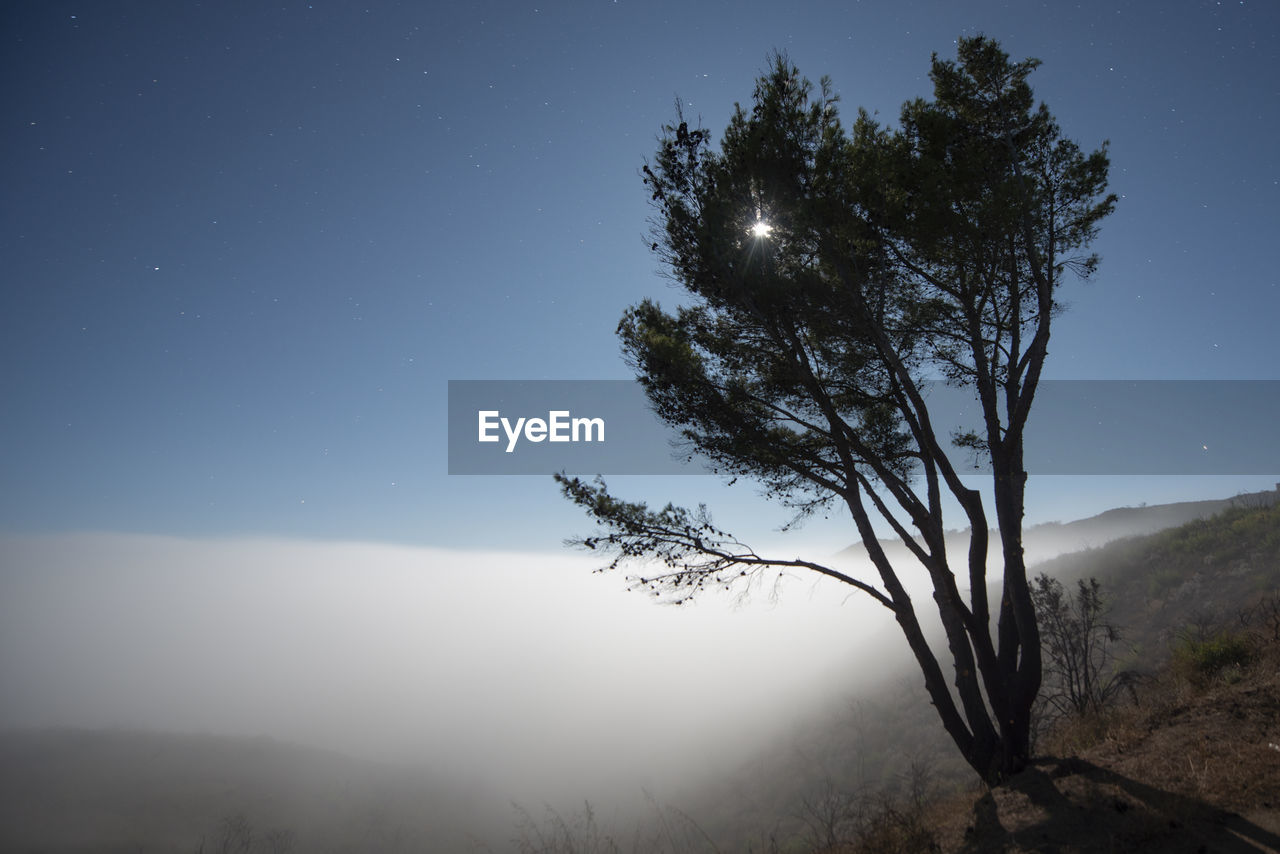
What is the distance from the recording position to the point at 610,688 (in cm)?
13388

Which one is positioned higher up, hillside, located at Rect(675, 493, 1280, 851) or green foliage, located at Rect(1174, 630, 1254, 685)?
green foliage, located at Rect(1174, 630, 1254, 685)

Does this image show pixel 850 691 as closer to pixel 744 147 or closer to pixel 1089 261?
pixel 1089 261

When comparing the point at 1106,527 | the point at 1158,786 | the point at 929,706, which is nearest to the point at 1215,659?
the point at 1158,786

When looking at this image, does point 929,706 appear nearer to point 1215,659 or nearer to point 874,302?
point 1215,659

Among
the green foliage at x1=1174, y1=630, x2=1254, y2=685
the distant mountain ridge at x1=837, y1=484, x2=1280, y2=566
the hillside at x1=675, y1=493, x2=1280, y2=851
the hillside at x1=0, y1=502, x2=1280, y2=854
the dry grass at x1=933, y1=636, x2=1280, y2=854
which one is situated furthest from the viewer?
the distant mountain ridge at x1=837, y1=484, x2=1280, y2=566

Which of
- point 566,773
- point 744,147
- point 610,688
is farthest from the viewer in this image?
point 610,688

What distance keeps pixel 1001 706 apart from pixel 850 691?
36.4 meters

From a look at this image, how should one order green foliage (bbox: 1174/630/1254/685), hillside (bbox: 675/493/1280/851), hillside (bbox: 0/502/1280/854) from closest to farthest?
hillside (bbox: 0/502/1280/854) → green foliage (bbox: 1174/630/1254/685) → hillside (bbox: 675/493/1280/851)

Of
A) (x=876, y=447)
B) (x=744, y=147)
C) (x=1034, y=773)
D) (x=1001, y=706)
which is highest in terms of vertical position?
(x=744, y=147)

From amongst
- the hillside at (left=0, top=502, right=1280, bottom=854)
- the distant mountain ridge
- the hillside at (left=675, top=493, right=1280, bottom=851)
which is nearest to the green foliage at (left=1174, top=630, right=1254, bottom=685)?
the hillside at (left=0, top=502, right=1280, bottom=854)

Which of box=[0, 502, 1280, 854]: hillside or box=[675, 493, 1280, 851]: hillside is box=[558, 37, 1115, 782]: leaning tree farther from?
box=[675, 493, 1280, 851]: hillside

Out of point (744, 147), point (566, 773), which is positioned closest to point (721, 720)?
point (566, 773)

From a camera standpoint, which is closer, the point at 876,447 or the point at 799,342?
the point at 799,342

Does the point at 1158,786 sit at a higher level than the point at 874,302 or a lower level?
lower
